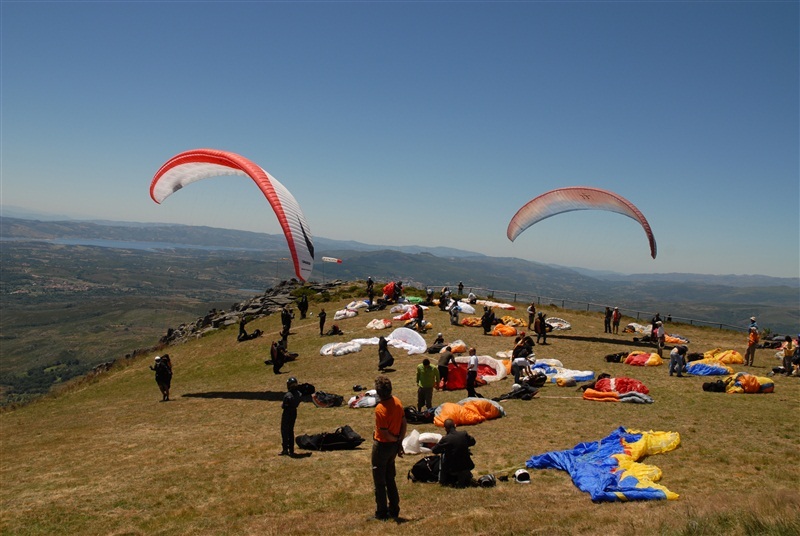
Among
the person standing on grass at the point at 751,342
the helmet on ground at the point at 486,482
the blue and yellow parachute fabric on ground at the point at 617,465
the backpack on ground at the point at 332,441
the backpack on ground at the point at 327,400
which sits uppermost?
the person standing on grass at the point at 751,342

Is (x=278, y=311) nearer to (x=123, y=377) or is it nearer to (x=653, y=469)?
(x=123, y=377)

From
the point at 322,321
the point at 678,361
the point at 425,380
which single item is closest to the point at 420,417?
the point at 425,380

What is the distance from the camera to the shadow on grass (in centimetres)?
1664

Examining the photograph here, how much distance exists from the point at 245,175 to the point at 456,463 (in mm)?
13504

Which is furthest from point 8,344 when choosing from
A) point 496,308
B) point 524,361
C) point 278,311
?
point 524,361

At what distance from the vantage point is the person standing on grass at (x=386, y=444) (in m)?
6.46

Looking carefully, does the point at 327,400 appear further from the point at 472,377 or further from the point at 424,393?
the point at 472,377

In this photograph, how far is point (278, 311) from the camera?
35.1m

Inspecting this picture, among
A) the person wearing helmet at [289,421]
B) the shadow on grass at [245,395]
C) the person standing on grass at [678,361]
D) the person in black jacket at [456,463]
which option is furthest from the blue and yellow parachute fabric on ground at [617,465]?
the shadow on grass at [245,395]

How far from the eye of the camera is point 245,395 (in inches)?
685

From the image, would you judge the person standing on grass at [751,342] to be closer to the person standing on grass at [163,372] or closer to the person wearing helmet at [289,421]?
the person wearing helmet at [289,421]

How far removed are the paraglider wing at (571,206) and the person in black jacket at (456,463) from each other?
16.9 meters

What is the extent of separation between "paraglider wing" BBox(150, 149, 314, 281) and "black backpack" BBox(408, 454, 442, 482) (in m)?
7.37

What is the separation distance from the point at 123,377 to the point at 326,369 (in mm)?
12599
